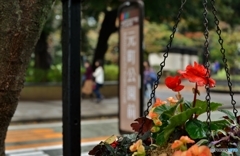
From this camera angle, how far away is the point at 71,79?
230 centimetres

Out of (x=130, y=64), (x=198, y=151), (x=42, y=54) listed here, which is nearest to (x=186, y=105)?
(x=198, y=151)

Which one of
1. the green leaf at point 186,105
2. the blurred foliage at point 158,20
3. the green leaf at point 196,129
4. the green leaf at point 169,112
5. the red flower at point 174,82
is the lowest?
the green leaf at point 196,129

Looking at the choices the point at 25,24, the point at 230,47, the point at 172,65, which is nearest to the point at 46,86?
the point at 230,47

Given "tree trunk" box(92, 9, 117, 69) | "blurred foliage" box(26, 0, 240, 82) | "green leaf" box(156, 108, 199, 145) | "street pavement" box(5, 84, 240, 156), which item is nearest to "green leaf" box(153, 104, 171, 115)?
"green leaf" box(156, 108, 199, 145)

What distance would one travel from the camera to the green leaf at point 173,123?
4.94 feet

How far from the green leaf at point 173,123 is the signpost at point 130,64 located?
5528mm

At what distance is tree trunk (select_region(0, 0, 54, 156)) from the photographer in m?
1.97

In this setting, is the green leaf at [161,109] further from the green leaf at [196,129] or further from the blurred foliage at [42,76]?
the blurred foliage at [42,76]

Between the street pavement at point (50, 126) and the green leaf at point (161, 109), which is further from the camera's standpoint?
the street pavement at point (50, 126)

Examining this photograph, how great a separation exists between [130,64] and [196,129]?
5.98 metres

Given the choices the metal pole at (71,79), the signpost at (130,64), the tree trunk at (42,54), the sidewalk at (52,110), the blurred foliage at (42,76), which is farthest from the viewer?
the tree trunk at (42,54)

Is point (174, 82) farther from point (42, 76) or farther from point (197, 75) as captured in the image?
point (42, 76)

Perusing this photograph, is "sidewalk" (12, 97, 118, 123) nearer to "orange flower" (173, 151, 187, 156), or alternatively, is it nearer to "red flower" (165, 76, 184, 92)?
"red flower" (165, 76, 184, 92)

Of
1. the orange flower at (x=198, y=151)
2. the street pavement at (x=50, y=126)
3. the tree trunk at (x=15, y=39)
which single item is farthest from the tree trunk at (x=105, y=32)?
the orange flower at (x=198, y=151)
